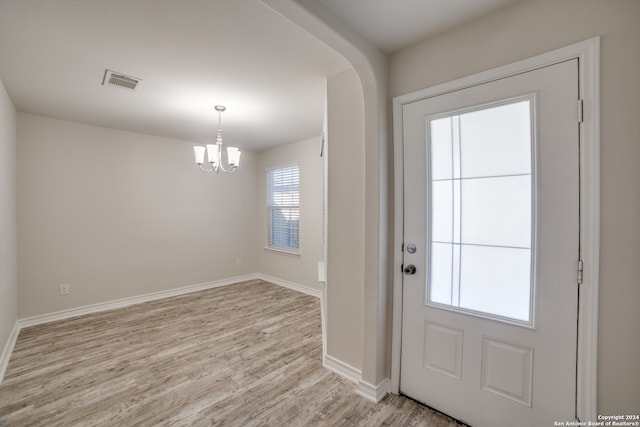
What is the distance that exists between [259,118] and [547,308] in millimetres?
3259

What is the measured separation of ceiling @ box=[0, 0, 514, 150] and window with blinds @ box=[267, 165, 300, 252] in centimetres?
170

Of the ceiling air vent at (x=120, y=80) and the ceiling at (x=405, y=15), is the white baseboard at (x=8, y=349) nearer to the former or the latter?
the ceiling air vent at (x=120, y=80)

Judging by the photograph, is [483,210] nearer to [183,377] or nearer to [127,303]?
[183,377]

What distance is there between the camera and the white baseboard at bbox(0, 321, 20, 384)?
2.28 metres

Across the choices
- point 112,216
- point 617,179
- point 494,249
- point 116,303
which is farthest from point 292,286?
point 617,179

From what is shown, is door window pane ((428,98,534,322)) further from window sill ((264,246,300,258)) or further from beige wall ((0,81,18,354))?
beige wall ((0,81,18,354))

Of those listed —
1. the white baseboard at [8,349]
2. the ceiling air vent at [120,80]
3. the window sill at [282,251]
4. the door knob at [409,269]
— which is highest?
the ceiling air vent at [120,80]

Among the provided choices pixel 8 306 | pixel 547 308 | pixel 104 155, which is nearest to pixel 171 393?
pixel 8 306

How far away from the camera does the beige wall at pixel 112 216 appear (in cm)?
324

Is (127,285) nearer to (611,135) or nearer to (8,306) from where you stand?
(8,306)

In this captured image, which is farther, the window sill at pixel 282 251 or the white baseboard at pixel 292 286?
the window sill at pixel 282 251

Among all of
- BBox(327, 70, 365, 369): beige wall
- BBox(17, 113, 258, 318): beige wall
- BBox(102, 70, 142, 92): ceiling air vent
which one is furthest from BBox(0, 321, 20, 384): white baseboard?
BBox(327, 70, 365, 369): beige wall

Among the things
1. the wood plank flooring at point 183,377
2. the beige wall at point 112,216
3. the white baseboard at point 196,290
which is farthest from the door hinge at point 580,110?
the beige wall at point 112,216

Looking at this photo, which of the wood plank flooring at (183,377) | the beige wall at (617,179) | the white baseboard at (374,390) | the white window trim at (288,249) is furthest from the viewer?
the white window trim at (288,249)
